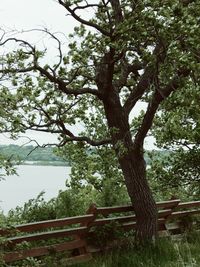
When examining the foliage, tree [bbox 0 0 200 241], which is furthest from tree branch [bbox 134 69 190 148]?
the foliage

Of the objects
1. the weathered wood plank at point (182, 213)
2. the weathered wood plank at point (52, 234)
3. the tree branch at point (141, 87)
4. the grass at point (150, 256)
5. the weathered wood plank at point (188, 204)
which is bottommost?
the grass at point (150, 256)

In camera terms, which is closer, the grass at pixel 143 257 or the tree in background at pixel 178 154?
the grass at pixel 143 257

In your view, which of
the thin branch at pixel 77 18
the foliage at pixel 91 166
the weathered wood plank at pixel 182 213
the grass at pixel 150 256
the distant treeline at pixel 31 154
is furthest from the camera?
the foliage at pixel 91 166

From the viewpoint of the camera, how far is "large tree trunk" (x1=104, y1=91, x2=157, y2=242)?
11.0 m

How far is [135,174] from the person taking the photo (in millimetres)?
11117

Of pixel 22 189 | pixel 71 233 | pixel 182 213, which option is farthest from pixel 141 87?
pixel 22 189

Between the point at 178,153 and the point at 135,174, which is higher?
the point at 178,153

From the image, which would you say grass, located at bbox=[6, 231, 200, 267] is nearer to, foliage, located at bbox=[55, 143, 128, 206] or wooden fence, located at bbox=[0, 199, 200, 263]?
wooden fence, located at bbox=[0, 199, 200, 263]

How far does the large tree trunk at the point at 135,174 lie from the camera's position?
11.0m

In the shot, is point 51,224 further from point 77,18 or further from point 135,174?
point 77,18

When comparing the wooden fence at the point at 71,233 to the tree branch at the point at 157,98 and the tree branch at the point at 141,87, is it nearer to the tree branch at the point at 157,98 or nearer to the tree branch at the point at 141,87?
the tree branch at the point at 157,98

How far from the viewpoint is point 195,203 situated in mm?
13320

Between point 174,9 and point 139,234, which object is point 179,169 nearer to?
point 139,234

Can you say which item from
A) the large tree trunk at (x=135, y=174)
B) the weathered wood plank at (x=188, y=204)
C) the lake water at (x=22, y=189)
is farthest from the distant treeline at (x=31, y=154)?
the weathered wood plank at (x=188, y=204)
